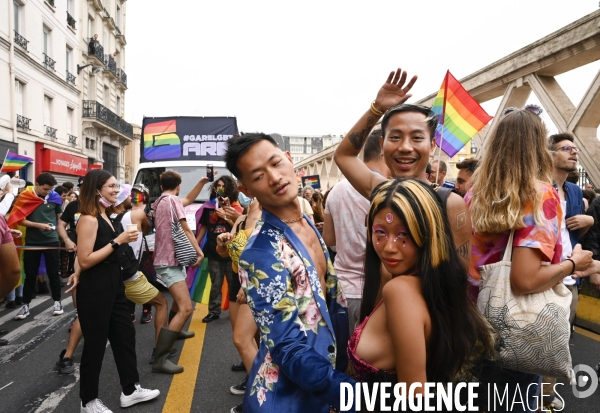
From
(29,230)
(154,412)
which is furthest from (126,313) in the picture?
(29,230)

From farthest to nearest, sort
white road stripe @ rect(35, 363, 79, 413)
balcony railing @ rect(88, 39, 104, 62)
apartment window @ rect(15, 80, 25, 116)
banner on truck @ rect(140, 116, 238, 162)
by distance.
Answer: balcony railing @ rect(88, 39, 104, 62) < apartment window @ rect(15, 80, 25, 116) < banner on truck @ rect(140, 116, 238, 162) < white road stripe @ rect(35, 363, 79, 413)

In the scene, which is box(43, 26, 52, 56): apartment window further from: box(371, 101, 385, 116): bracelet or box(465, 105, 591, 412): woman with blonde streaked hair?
box(465, 105, 591, 412): woman with blonde streaked hair

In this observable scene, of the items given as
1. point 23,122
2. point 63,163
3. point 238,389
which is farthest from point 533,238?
point 63,163

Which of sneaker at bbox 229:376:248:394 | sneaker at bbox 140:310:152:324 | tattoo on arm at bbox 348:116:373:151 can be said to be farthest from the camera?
sneaker at bbox 140:310:152:324

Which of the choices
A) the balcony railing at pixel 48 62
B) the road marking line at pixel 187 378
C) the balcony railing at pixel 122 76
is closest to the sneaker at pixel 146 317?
the road marking line at pixel 187 378

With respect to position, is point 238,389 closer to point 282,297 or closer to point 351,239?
point 351,239

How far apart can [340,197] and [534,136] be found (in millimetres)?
1255

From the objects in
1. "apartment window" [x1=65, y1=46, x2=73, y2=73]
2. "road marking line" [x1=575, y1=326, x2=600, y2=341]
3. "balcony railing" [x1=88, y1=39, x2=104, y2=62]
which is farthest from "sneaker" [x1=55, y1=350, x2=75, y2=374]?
"balcony railing" [x1=88, y1=39, x2=104, y2=62]

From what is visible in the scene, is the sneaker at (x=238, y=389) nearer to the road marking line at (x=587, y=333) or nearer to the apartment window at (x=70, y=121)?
the road marking line at (x=587, y=333)

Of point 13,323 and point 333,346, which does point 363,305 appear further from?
point 13,323

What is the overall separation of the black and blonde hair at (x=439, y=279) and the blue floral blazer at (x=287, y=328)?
1.05ft

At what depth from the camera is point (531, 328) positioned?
68.3 inches

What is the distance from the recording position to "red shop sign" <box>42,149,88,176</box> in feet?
63.9

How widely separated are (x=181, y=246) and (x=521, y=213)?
3576 mm
